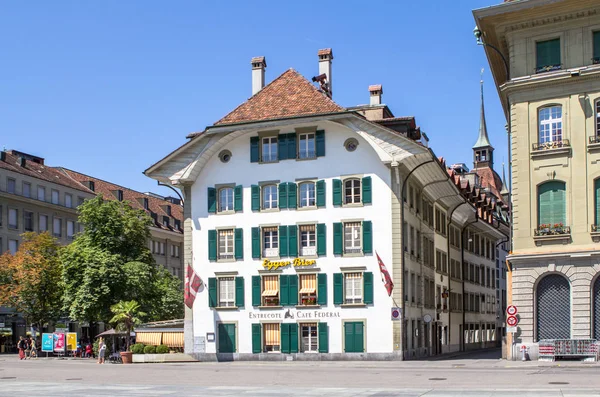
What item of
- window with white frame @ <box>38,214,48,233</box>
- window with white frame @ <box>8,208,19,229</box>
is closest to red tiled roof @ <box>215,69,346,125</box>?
window with white frame @ <box>8,208,19,229</box>

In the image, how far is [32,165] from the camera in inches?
3617

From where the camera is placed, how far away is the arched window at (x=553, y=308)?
39562mm

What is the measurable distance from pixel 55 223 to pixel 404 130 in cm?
4833

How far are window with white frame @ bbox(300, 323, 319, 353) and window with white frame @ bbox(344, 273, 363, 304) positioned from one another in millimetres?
2559

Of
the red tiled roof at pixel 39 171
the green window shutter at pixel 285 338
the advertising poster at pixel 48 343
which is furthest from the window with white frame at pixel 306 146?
the red tiled roof at pixel 39 171

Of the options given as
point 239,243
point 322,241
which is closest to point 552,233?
point 322,241

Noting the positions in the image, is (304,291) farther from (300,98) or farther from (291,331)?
(300,98)

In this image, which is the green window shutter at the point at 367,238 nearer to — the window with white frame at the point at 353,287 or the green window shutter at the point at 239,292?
the window with white frame at the point at 353,287

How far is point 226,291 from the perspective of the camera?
52656 millimetres

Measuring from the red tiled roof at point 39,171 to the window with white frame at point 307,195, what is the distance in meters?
42.0

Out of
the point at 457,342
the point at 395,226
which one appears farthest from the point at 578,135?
the point at 457,342

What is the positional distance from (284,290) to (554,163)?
58.5 feet

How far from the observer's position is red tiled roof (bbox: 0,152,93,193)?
86188mm

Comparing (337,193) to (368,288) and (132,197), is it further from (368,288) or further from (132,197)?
(132,197)
